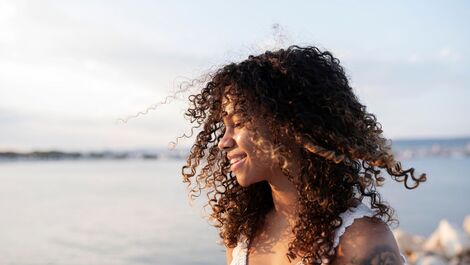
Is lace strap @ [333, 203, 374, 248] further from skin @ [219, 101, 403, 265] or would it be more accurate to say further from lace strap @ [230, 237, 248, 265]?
lace strap @ [230, 237, 248, 265]

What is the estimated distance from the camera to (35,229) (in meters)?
8.99

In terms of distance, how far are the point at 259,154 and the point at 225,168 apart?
0.57 metres

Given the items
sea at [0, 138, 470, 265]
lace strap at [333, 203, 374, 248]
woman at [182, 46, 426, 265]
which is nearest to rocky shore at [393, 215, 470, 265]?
sea at [0, 138, 470, 265]

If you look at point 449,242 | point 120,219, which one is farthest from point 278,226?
point 120,219

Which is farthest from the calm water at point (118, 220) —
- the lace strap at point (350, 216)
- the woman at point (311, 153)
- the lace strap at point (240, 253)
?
the lace strap at point (350, 216)

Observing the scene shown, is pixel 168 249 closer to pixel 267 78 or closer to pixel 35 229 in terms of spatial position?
pixel 35 229

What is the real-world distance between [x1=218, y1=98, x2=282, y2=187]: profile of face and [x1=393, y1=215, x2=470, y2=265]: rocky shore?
6877 millimetres

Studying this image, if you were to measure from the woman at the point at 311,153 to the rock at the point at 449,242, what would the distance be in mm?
7017

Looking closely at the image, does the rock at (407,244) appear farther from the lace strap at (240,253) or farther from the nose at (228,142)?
the nose at (228,142)

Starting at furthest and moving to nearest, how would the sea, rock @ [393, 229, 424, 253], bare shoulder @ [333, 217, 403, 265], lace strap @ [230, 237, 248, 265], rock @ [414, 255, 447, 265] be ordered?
1. rock @ [393, 229, 424, 253]
2. rock @ [414, 255, 447, 265]
3. the sea
4. lace strap @ [230, 237, 248, 265]
5. bare shoulder @ [333, 217, 403, 265]

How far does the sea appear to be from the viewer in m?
7.51

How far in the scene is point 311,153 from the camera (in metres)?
2.79

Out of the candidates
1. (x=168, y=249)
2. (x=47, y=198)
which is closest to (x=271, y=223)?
(x=168, y=249)

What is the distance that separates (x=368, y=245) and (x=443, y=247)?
7.60 metres
